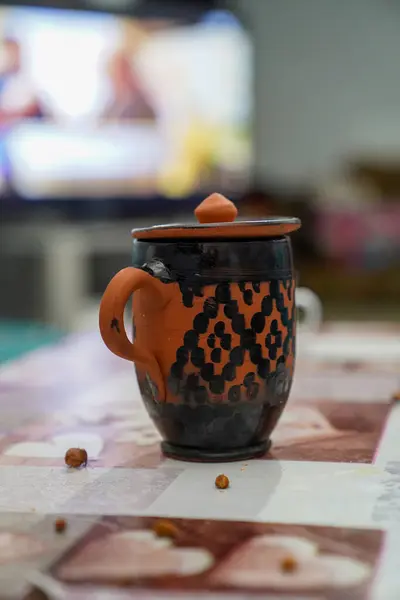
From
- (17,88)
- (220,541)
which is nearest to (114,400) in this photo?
(220,541)

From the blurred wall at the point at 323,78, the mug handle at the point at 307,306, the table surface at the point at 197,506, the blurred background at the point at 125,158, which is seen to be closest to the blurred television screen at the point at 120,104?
the blurred background at the point at 125,158

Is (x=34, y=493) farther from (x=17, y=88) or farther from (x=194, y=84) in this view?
(x=194, y=84)

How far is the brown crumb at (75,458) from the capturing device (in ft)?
1.97

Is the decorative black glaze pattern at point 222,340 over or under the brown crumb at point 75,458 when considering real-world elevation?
over

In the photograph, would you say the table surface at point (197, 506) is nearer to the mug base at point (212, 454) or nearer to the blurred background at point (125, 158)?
the mug base at point (212, 454)

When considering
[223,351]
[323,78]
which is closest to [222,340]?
[223,351]

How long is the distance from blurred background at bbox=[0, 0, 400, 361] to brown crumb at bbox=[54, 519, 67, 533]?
8.58ft

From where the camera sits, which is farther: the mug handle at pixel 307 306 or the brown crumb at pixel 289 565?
the mug handle at pixel 307 306

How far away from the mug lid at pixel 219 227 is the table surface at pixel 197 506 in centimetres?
16

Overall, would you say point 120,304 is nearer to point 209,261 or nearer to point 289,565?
point 209,261

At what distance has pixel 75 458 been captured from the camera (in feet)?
1.97

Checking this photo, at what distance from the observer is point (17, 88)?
3127 millimetres

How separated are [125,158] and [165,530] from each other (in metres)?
2.95

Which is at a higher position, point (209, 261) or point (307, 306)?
point (209, 261)
